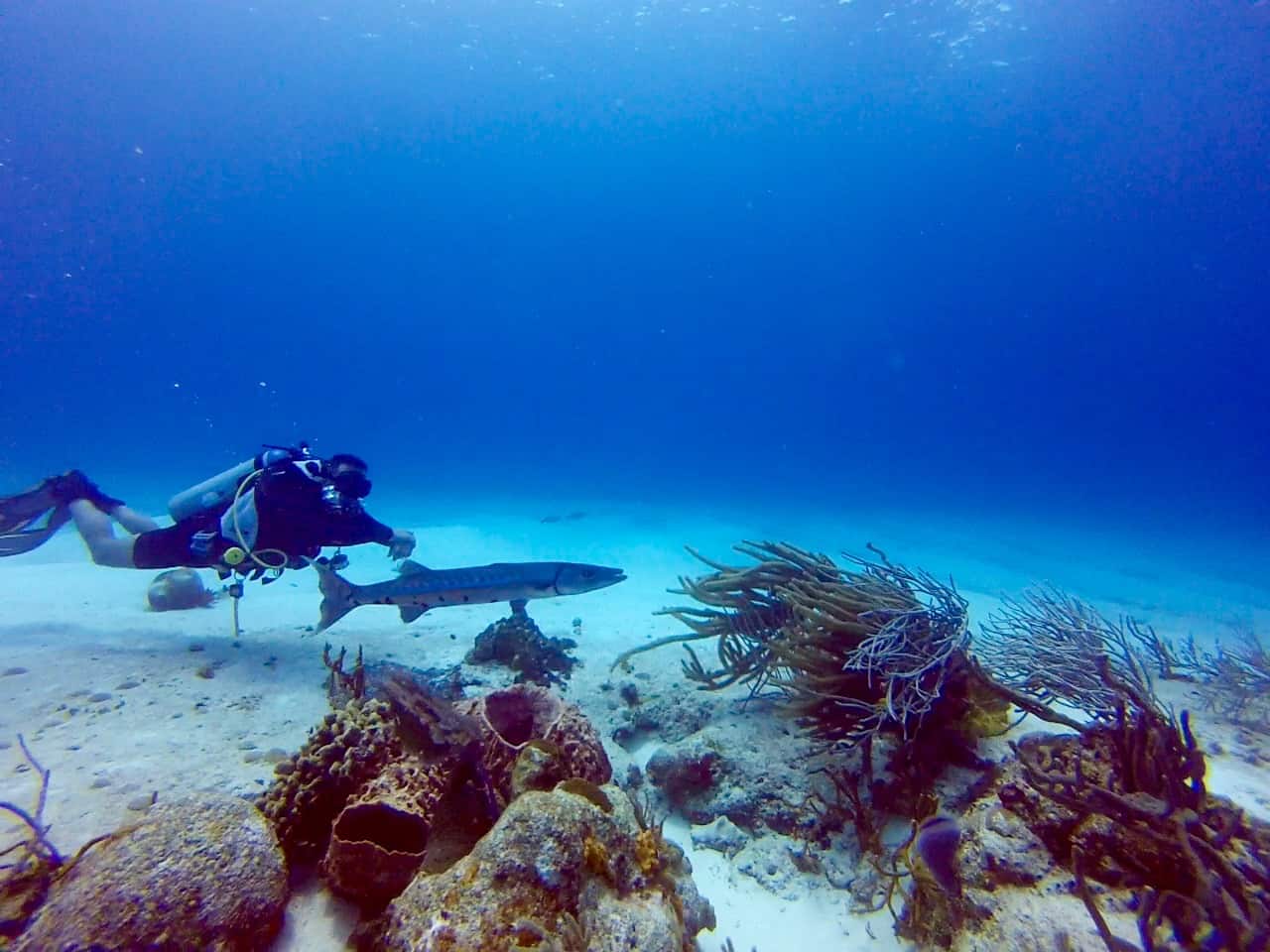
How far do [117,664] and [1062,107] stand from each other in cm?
5963

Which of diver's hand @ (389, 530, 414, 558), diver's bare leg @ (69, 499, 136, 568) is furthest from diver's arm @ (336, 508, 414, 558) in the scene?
diver's bare leg @ (69, 499, 136, 568)

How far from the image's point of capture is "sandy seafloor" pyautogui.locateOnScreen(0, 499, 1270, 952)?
3.28 meters

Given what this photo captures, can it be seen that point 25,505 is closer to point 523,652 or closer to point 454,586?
point 454,586

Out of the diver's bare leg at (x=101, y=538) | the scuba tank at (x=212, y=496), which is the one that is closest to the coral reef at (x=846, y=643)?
the scuba tank at (x=212, y=496)

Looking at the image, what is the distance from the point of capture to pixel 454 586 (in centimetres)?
623

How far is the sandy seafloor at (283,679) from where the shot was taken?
3.28 m

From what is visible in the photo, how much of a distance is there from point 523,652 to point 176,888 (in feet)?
14.6

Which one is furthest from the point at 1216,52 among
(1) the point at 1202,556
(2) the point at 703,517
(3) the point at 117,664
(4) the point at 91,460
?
(4) the point at 91,460

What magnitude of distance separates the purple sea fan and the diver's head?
616cm

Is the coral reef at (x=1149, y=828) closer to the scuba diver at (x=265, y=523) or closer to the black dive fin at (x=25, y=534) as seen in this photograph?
the scuba diver at (x=265, y=523)

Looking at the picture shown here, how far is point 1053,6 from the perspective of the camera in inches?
1204

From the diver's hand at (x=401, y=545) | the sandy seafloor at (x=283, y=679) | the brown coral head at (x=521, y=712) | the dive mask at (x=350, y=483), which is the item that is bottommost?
the sandy seafloor at (x=283, y=679)

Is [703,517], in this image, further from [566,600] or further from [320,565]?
[320,565]

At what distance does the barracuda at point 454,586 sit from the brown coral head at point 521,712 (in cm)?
272
